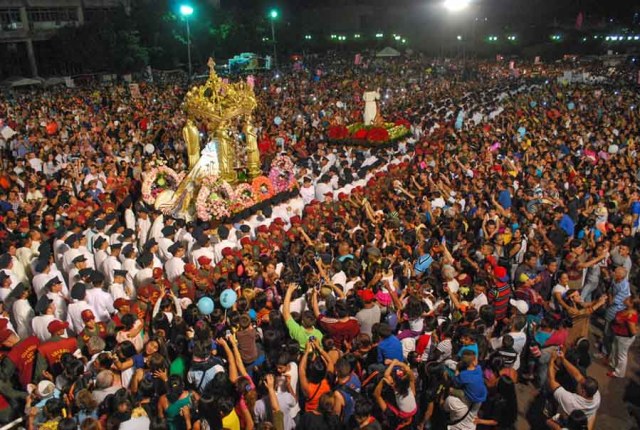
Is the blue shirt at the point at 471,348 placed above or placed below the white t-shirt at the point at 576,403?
above

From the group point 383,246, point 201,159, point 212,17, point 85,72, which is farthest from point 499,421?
point 212,17

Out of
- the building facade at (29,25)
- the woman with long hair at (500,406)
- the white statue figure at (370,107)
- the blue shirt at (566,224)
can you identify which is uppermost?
the building facade at (29,25)

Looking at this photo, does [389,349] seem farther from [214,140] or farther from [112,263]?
[214,140]

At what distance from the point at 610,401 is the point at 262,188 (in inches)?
310

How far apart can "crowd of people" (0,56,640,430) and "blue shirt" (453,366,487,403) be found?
13 millimetres

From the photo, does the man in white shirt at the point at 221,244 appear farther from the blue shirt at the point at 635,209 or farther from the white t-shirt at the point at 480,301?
the blue shirt at the point at 635,209

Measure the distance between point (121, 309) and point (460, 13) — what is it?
68.8 metres

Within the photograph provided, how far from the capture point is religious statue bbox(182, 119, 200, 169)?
40.0 feet

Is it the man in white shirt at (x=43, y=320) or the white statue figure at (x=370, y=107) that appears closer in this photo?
the man in white shirt at (x=43, y=320)

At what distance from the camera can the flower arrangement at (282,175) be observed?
1208cm

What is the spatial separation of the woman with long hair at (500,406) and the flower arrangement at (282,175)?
7.78 meters

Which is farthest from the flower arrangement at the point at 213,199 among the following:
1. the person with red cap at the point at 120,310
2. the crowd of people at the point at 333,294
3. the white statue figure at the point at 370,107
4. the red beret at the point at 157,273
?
the white statue figure at the point at 370,107

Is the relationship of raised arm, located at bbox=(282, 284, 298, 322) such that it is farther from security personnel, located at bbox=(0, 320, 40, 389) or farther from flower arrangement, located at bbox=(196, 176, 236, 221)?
flower arrangement, located at bbox=(196, 176, 236, 221)

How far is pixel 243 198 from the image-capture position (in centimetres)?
1100
